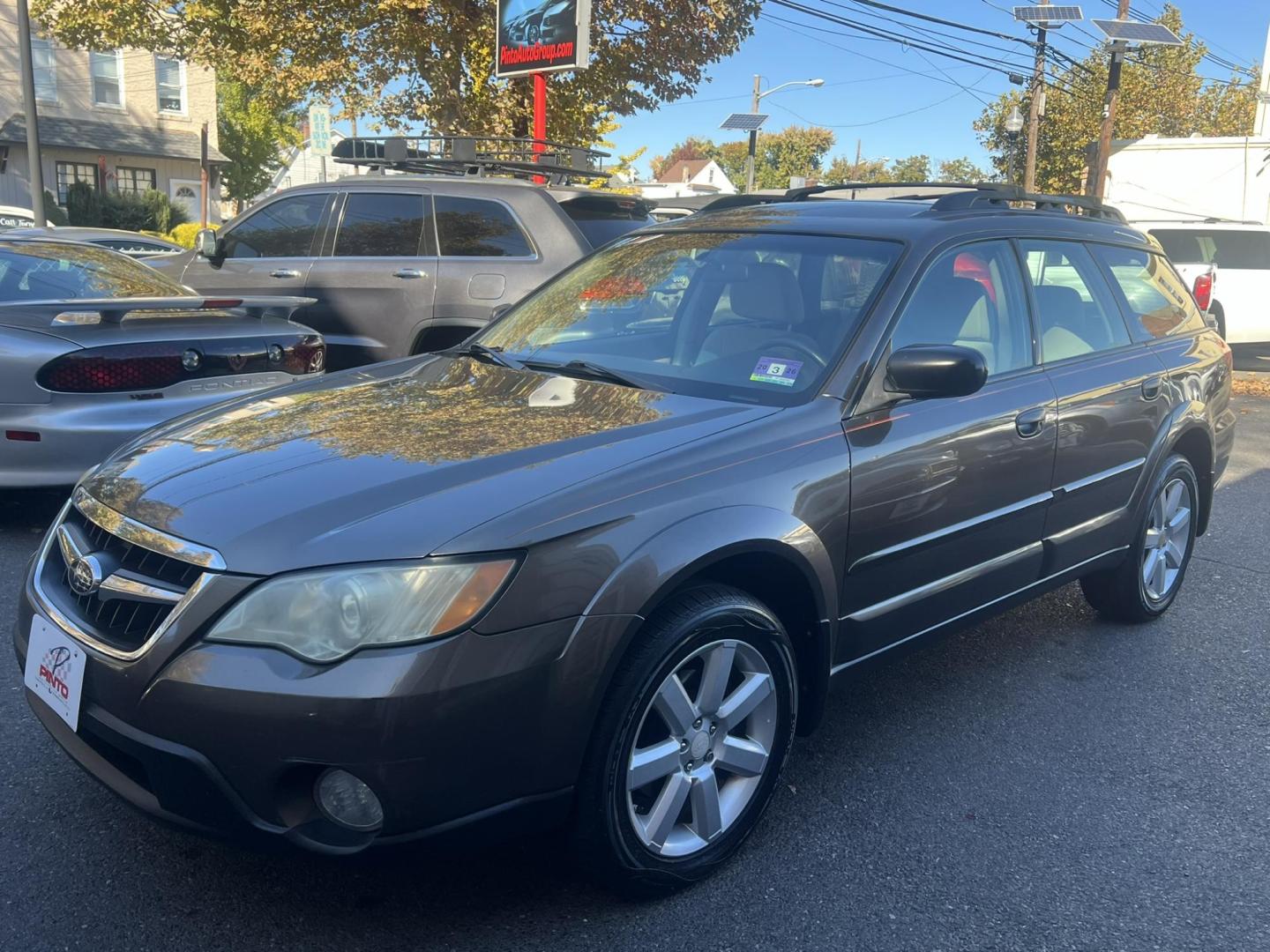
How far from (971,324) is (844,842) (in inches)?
67.2

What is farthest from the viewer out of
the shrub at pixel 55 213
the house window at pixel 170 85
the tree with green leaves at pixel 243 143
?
the tree with green leaves at pixel 243 143

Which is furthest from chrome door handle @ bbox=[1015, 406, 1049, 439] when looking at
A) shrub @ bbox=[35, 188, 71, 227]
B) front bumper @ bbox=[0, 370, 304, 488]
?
shrub @ bbox=[35, 188, 71, 227]

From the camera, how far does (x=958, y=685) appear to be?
162 inches

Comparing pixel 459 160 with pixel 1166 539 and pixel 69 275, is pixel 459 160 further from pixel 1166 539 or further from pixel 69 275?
pixel 1166 539

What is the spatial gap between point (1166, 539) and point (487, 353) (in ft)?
9.91

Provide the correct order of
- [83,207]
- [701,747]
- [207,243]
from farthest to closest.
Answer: [83,207] < [207,243] < [701,747]

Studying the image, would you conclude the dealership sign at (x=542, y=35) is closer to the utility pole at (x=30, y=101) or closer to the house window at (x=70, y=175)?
the utility pole at (x=30, y=101)

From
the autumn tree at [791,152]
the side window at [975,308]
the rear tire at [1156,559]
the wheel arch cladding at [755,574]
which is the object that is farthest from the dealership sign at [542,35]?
the autumn tree at [791,152]

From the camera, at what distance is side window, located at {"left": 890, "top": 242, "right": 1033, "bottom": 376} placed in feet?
11.3

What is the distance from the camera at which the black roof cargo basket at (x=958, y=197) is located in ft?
12.9

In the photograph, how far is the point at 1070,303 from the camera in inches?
162

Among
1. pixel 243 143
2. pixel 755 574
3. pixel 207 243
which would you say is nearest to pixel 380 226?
pixel 207 243

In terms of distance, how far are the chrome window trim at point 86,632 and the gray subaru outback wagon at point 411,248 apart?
171 inches

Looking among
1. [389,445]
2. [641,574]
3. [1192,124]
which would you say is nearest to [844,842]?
[641,574]
